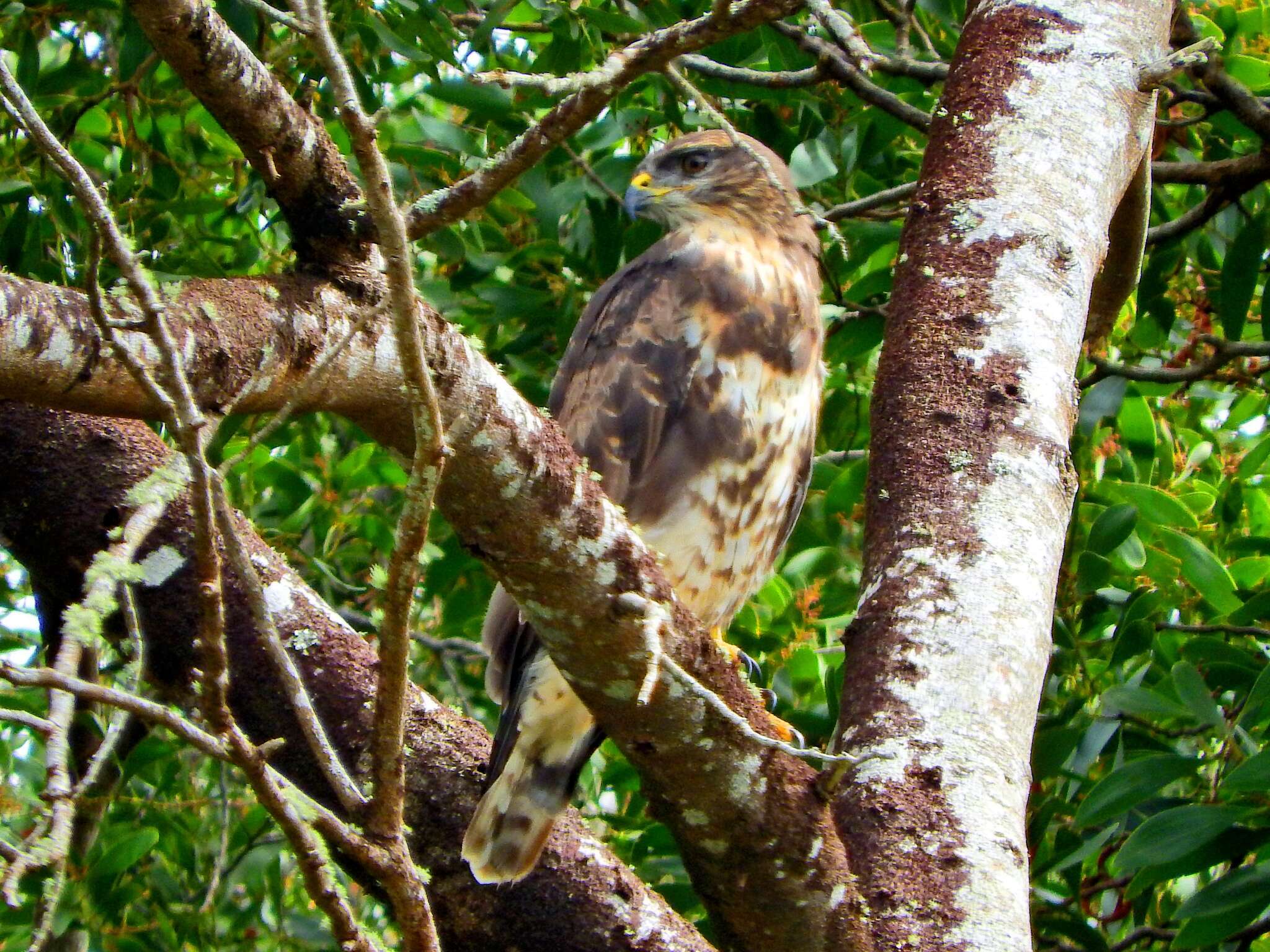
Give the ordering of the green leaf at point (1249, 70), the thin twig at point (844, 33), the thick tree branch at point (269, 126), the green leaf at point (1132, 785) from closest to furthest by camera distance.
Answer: the thick tree branch at point (269, 126)
the thin twig at point (844, 33)
the green leaf at point (1132, 785)
the green leaf at point (1249, 70)

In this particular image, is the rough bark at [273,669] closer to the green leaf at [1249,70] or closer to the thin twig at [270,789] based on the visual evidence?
the thin twig at [270,789]

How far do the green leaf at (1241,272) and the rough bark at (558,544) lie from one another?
2038 mm

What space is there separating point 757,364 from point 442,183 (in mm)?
866

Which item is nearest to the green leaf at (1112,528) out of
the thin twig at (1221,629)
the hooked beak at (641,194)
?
the thin twig at (1221,629)

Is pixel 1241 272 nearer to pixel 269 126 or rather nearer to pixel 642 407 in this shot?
pixel 642 407

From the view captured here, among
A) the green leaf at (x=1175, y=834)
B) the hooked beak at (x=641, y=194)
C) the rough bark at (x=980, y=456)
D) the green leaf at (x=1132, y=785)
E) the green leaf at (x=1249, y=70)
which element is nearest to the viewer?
the rough bark at (x=980, y=456)

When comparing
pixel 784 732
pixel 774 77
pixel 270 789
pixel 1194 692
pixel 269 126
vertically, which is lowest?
pixel 784 732

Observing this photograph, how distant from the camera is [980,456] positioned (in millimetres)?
2326

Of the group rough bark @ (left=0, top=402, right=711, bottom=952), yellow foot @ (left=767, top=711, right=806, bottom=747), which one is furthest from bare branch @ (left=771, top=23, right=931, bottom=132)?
rough bark @ (left=0, top=402, right=711, bottom=952)

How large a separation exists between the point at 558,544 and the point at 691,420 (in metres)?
1.48

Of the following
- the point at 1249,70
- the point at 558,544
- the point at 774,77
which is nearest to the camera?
the point at 558,544

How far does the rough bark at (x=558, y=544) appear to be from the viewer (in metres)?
1.56

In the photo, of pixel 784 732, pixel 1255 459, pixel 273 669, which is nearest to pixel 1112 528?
pixel 1255 459

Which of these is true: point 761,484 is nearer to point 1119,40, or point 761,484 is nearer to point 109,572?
point 1119,40
